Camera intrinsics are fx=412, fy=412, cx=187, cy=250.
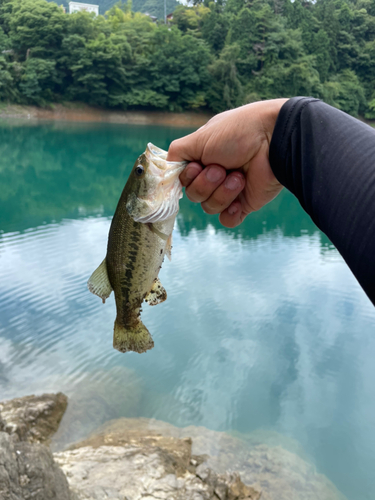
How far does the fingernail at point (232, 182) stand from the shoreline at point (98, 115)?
113 feet

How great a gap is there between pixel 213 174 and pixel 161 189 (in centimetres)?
31

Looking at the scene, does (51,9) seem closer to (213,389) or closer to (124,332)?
(213,389)

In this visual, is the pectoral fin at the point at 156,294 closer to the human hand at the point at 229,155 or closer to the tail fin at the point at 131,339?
the tail fin at the point at 131,339

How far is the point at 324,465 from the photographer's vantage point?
15.9 ft

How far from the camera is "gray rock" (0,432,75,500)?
2369 millimetres

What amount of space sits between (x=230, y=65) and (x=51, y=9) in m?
16.1

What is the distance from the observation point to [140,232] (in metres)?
1.57

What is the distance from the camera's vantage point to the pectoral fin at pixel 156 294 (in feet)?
5.60

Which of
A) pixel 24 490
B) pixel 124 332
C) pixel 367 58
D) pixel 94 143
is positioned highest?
pixel 367 58

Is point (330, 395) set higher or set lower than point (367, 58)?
lower

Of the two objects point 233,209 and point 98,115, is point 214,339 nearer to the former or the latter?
point 233,209

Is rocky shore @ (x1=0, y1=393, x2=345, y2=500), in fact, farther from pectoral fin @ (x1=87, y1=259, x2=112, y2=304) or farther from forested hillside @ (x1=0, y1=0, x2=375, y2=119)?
forested hillside @ (x1=0, y1=0, x2=375, y2=119)

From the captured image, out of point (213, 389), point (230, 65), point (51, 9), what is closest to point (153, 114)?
point (230, 65)

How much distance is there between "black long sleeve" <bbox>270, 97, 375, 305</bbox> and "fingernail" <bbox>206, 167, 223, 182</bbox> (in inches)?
16.3
